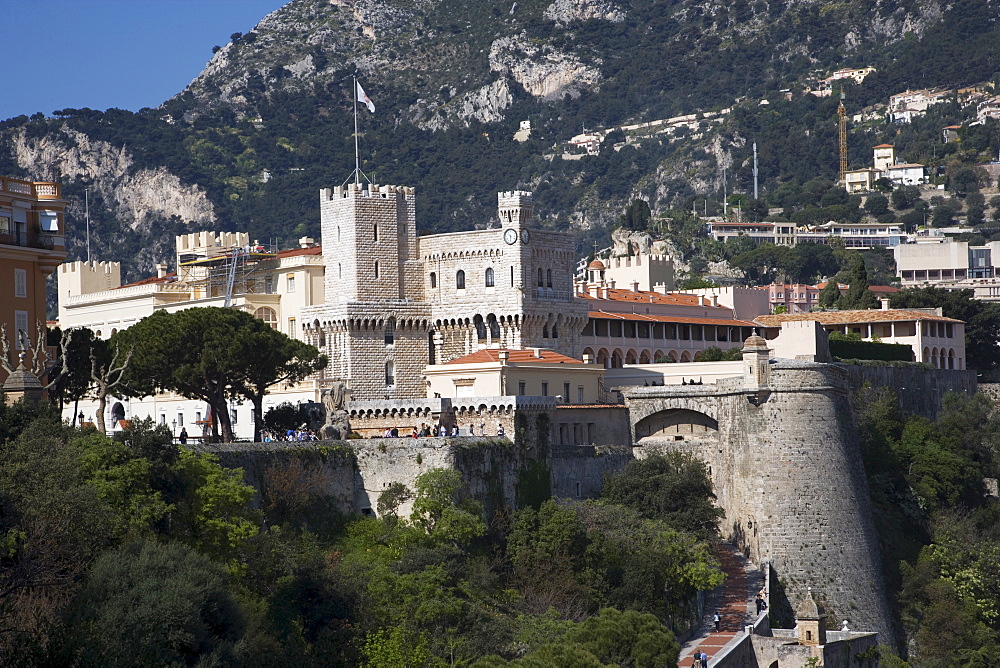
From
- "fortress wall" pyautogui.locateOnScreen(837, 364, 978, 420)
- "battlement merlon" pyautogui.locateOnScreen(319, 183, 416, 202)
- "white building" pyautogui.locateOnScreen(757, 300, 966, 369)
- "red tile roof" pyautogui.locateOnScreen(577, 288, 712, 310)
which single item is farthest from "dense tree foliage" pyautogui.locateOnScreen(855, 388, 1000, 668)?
"battlement merlon" pyautogui.locateOnScreen(319, 183, 416, 202)

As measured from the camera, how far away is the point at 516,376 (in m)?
67.1

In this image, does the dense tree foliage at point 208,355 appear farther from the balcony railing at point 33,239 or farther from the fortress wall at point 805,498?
the fortress wall at point 805,498

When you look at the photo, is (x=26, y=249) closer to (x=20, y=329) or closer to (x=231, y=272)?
(x=20, y=329)

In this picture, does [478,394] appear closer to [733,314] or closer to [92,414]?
[92,414]

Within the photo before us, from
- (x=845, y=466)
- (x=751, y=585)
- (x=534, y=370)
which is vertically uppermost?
(x=534, y=370)

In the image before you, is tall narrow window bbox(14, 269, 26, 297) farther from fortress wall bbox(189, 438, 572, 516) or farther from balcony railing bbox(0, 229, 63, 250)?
fortress wall bbox(189, 438, 572, 516)

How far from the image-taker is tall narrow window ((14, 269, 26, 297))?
5553 centimetres

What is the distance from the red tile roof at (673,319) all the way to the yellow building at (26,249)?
31.6 metres

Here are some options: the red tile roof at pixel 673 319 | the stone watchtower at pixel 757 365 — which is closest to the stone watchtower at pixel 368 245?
the red tile roof at pixel 673 319

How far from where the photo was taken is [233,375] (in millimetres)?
64062

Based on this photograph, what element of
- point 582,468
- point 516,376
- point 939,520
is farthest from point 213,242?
point 939,520

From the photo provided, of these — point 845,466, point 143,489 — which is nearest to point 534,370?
point 845,466

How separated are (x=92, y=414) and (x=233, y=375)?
17845mm

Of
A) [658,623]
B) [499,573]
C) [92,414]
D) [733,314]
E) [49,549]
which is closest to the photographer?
[49,549]
